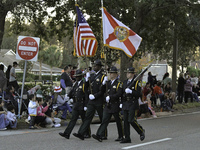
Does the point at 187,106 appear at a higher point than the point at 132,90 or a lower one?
lower

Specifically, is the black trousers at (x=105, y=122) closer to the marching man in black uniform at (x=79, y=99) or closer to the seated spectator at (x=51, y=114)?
the marching man in black uniform at (x=79, y=99)

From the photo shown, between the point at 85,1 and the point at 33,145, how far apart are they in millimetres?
9511

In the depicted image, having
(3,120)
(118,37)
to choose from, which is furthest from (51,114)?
(118,37)

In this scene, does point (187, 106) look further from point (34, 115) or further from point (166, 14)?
point (34, 115)

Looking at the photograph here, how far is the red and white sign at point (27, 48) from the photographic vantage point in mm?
13750

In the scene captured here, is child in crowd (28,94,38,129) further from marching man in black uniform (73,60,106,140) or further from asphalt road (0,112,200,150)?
marching man in black uniform (73,60,106,140)

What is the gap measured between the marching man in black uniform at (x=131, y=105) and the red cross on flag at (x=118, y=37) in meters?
1.48

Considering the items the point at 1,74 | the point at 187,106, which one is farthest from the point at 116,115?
the point at 187,106

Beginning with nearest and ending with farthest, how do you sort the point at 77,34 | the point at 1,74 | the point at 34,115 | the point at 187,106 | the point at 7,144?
the point at 7,144
the point at 77,34
the point at 34,115
the point at 1,74
the point at 187,106

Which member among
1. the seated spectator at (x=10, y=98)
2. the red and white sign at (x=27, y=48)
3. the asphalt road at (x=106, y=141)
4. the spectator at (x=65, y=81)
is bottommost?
the asphalt road at (x=106, y=141)

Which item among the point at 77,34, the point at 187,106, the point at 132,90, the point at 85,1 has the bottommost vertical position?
the point at 187,106

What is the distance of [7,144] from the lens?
9.73m

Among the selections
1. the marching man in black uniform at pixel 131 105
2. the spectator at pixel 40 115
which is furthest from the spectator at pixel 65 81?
the marching man in black uniform at pixel 131 105

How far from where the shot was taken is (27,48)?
45.4ft
